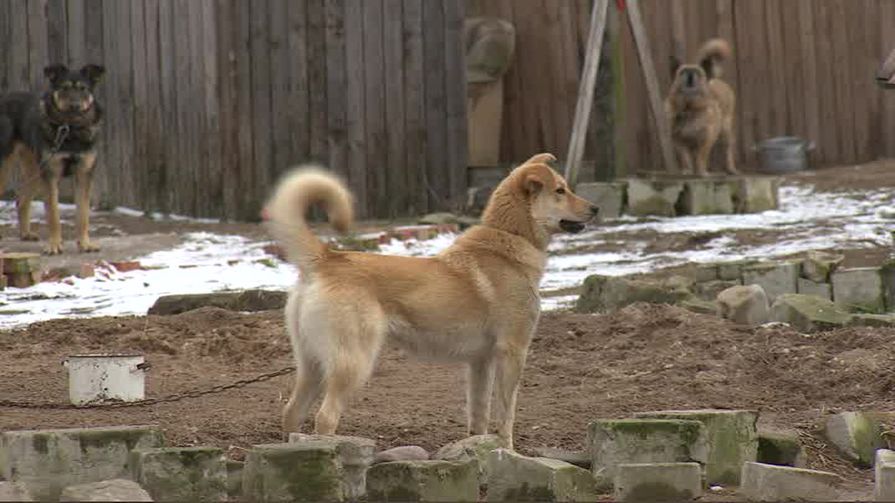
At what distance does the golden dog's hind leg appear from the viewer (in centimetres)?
809

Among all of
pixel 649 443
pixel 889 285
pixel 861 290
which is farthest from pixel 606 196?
pixel 649 443

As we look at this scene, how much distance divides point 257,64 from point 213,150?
3.49 ft

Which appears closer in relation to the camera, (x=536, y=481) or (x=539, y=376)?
(x=536, y=481)

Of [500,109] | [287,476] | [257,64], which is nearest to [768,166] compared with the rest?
[500,109]

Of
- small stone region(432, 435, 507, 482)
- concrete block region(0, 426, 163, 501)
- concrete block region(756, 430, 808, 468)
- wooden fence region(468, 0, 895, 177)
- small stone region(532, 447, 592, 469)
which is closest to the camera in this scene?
concrete block region(0, 426, 163, 501)

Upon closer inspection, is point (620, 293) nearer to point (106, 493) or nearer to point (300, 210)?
point (300, 210)

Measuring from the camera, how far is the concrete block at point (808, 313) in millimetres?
10703

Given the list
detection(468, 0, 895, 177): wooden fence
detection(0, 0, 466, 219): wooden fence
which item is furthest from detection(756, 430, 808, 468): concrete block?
detection(468, 0, 895, 177): wooden fence

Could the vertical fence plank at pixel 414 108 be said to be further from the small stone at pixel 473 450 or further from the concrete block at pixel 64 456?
the concrete block at pixel 64 456

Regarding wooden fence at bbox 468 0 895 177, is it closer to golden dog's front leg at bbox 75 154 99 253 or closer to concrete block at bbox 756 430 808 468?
golden dog's front leg at bbox 75 154 99 253

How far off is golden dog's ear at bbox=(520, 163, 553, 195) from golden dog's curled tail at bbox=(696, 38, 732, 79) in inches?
435

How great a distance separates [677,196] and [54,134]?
631 centimetres

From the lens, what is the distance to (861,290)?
11.9m

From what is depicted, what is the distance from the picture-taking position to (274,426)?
8211 millimetres
